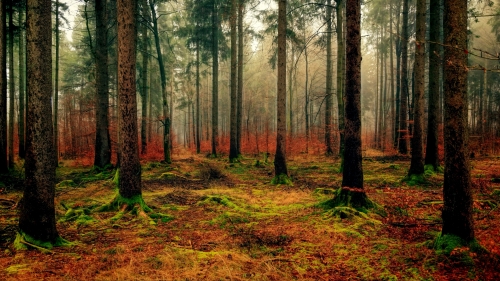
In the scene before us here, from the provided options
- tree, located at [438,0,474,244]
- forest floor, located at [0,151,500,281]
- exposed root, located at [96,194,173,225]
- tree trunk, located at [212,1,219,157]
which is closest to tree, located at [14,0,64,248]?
forest floor, located at [0,151,500,281]

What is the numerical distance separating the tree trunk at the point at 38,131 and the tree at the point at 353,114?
20.8 ft

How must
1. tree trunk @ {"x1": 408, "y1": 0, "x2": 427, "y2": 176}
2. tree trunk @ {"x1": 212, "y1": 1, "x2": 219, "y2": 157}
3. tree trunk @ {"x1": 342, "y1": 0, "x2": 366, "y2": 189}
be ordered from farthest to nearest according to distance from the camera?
tree trunk @ {"x1": 212, "y1": 1, "x2": 219, "y2": 157} < tree trunk @ {"x1": 408, "y1": 0, "x2": 427, "y2": 176} < tree trunk @ {"x1": 342, "y1": 0, "x2": 366, "y2": 189}

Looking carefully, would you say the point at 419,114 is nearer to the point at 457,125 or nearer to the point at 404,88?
the point at 457,125

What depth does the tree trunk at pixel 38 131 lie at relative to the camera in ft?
16.2

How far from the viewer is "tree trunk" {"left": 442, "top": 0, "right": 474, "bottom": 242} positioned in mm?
4371

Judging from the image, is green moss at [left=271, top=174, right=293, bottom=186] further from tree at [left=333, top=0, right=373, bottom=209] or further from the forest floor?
tree at [left=333, top=0, right=373, bottom=209]

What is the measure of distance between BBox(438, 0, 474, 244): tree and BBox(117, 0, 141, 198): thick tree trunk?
678 cm

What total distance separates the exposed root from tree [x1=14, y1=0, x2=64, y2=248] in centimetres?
201

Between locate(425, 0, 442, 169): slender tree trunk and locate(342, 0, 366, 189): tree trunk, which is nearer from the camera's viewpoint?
locate(342, 0, 366, 189): tree trunk

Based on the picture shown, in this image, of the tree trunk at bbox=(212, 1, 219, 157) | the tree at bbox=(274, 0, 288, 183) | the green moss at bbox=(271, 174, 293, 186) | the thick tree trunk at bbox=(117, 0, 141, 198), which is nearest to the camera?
the thick tree trunk at bbox=(117, 0, 141, 198)

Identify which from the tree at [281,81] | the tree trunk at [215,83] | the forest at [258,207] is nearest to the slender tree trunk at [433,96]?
the forest at [258,207]

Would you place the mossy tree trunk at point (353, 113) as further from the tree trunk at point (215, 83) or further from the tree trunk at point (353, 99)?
the tree trunk at point (215, 83)

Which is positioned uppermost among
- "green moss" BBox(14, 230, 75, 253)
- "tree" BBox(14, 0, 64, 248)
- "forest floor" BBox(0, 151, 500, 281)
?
"tree" BBox(14, 0, 64, 248)

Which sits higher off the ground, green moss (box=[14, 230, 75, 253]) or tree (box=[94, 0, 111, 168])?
tree (box=[94, 0, 111, 168])
